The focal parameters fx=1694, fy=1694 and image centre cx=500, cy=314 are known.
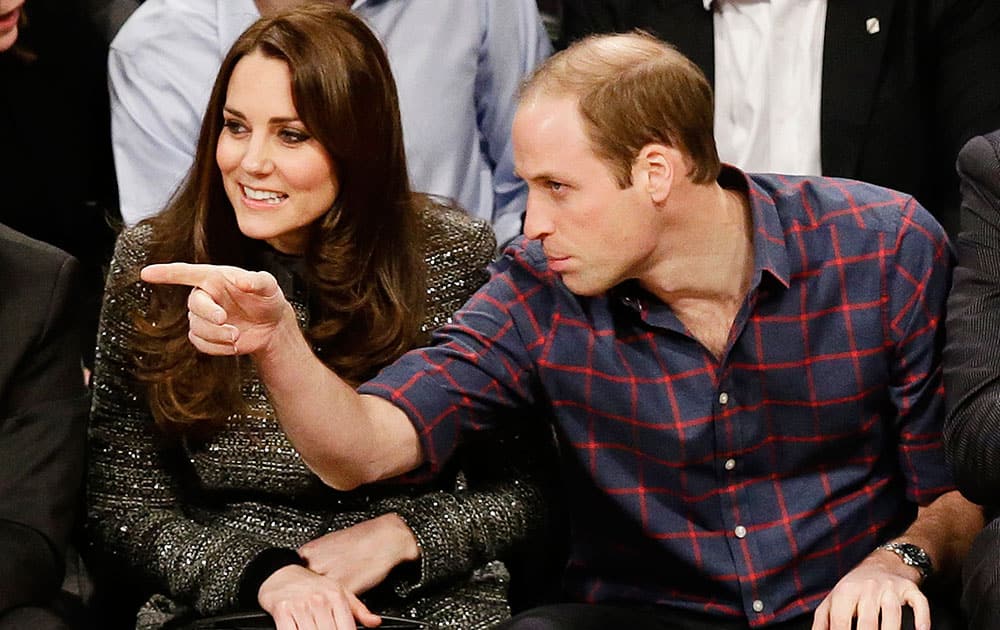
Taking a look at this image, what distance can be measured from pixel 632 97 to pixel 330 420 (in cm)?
54

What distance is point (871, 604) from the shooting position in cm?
193

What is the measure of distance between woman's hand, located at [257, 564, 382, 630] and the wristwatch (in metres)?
0.64

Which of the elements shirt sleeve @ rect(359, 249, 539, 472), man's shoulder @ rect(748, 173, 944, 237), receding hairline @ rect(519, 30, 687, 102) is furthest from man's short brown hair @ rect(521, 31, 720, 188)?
shirt sleeve @ rect(359, 249, 539, 472)

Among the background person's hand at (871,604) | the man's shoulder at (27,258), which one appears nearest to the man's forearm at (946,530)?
the background person's hand at (871,604)

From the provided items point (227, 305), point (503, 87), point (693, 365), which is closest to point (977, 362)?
point (693, 365)

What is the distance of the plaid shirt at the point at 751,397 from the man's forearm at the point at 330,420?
4 cm

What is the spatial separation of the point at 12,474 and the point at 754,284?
37.5 inches

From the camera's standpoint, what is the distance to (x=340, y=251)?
2363mm

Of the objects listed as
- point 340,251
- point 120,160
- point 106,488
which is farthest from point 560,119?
point 120,160

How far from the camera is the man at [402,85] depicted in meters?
2.82

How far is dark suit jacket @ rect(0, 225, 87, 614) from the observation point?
2109mm

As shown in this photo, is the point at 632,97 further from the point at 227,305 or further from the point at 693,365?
the point at 227,305

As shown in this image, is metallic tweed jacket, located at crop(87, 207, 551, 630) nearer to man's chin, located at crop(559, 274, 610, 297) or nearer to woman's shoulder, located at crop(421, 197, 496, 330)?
woman's shoulder, located at crop(421, 197, 496, 330)

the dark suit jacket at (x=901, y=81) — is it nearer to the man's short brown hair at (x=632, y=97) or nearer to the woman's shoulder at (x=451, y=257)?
the woman's shoulder at (x=451, y=257)
